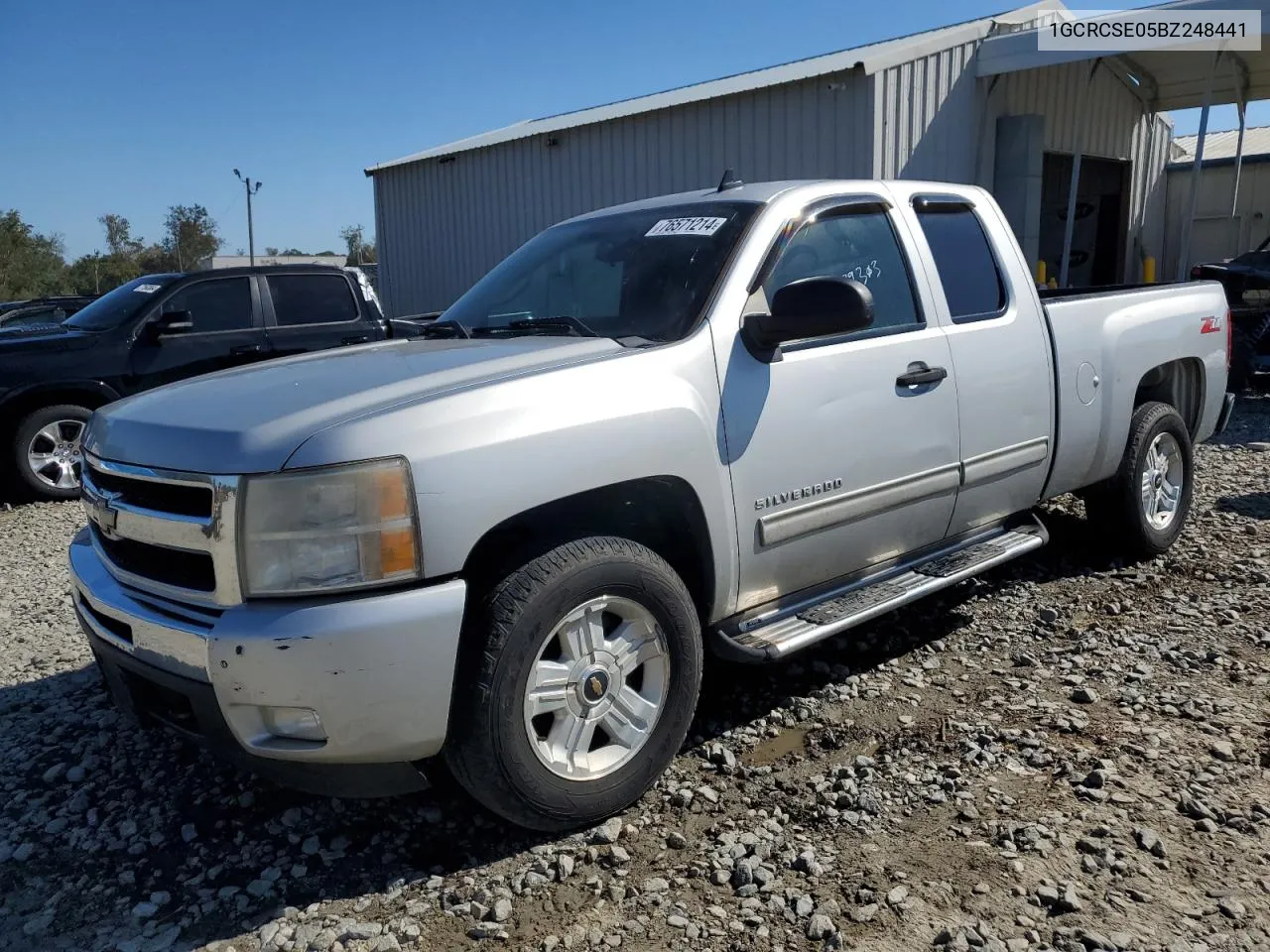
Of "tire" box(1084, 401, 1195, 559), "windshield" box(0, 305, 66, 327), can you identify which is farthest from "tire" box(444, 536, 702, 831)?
"windshield" box(0, 305, 66, 327)

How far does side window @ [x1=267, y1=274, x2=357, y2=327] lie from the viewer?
8.77 metres

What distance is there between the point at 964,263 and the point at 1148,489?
1897mm

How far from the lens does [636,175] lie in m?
13.7

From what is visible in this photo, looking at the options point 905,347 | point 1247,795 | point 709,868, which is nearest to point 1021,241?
point 905,347

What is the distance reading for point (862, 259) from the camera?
384 cm

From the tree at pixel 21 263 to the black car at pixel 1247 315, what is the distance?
1668 inches

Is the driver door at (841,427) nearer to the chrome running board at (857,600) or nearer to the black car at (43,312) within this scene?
the chrome running board at (857,600)

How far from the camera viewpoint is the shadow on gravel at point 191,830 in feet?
8.94

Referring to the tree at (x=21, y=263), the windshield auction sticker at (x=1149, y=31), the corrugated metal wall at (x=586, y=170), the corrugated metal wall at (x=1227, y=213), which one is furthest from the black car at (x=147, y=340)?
the tree at (x=21, y=263)

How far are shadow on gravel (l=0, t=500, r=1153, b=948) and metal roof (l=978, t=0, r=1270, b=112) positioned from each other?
10.4 m

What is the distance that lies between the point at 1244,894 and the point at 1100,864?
331mm

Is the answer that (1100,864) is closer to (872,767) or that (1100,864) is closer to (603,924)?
(872,767)

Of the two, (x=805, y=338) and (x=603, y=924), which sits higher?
(x=805, y=338)

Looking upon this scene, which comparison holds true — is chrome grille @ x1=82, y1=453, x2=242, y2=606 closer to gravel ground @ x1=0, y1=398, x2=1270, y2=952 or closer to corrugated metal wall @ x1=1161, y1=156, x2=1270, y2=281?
gravel ground @ x1=0, y1=398, x2=1270, y2=952
